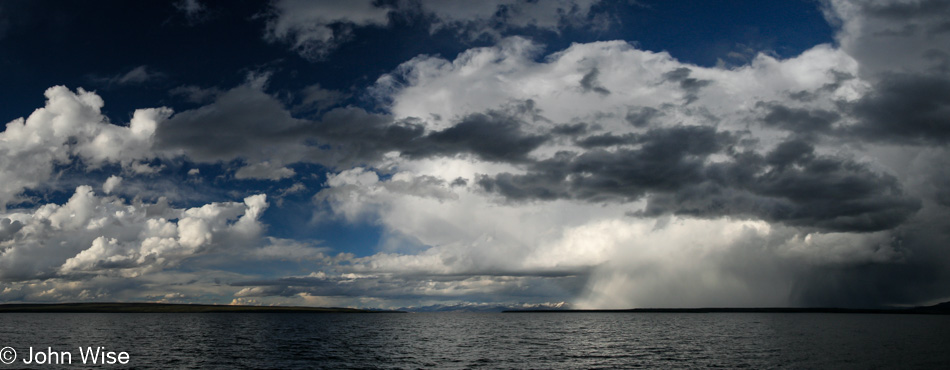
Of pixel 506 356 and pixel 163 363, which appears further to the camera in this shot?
pixel 506 356

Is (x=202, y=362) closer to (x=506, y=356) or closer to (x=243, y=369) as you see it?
(x=243, y=369)

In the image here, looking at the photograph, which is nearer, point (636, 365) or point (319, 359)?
point (636, 365)

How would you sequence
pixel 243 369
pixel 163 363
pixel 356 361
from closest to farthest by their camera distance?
pixel 243 369 → pixel 163 363 → pixel 356 361

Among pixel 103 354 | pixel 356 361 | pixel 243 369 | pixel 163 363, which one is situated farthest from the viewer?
pixel 103 354

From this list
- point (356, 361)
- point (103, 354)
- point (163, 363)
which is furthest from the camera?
point (103, 354)

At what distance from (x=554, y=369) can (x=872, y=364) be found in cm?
5519

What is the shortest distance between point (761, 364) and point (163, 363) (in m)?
102

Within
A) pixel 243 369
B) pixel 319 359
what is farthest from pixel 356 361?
pixel 243 369

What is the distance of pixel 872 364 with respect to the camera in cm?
8456

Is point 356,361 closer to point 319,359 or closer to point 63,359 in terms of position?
point 319,359

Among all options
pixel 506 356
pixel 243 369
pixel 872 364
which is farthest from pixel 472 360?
pixel 872 364

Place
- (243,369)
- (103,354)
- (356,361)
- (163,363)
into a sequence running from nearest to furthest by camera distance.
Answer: (243,369) < (163,363) < (356,361) < (103,354)

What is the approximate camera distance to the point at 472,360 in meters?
91.3

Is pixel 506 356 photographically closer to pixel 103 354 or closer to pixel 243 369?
pixel 243 369
